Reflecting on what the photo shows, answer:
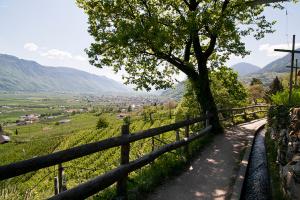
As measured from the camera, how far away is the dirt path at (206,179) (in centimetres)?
856

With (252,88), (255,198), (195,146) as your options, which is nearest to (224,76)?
(195,146)

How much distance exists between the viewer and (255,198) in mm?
8930

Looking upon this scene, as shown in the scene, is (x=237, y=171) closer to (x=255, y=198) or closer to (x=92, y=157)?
(x=255, y=198)

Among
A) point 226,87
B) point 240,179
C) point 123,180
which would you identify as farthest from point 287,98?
point 226,87

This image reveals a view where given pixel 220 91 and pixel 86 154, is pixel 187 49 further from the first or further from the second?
pixel 86 154

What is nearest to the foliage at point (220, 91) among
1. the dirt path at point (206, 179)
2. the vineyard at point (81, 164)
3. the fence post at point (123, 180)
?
the vineyard at point (81, 164)

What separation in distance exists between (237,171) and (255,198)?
2273 mm

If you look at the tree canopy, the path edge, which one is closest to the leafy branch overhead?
the tree canopy

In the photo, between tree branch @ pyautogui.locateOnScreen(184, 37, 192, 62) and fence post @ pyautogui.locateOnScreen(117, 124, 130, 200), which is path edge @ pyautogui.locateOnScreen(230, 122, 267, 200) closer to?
fence post @ pyautogui.locateOnScreen(117, 124, 130, 200)

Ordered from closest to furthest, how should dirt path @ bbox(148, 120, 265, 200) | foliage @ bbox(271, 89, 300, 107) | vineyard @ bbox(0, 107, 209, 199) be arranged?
dirt path @ bbox(148, 120, 265, 200), vineyard @ bbox(0, 107, 209, 199), foliage @ bbox(271, 89, 300, 107)

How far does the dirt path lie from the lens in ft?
28.1

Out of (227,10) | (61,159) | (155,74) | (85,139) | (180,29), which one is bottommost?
(85,139)

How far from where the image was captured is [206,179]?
10148 millimetres

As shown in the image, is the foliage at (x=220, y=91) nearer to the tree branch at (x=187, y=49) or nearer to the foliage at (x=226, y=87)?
the foliage at (x=226, y=87)
